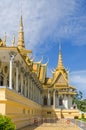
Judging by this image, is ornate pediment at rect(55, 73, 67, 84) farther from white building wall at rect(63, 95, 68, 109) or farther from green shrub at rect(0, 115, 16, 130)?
green shrub at rect(0, 115, 16, 130)

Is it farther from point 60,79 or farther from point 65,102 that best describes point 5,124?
point 60,79

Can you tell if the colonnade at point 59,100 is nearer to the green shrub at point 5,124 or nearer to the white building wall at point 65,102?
the white building wall at point 65,102

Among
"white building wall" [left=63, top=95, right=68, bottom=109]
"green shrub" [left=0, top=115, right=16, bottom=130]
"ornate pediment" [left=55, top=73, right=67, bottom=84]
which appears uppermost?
"ornate pediment" [left=55, top=73, right=67, bottom=84]

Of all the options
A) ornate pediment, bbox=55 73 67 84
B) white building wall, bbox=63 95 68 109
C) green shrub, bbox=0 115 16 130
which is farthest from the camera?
ornate pediment, bbox=55 73 67 84

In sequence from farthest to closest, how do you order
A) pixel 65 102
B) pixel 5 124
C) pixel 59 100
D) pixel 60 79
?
1. pixel 60 79
2. pixel 59 100
3. pixel 65 102
4. pixel 5 124

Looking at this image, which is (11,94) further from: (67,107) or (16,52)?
(67,107)


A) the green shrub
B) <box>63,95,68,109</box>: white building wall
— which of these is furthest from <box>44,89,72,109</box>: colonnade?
the green shrub

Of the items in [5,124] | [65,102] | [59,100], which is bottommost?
[5,124]

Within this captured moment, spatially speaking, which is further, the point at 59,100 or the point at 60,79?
the point at 60,79

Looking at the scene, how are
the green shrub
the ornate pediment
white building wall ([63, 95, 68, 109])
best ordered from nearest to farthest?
1. the green shrub
2. white building wall ([63, 95, 68, 109])
3. the ornate pediment

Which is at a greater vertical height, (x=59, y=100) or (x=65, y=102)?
(x=59, y=100)

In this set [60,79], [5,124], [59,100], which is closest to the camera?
[5,124]

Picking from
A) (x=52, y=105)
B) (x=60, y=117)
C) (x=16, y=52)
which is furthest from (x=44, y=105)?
(x=16, y=52)

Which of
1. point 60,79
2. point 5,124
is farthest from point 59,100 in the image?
point 5,124
